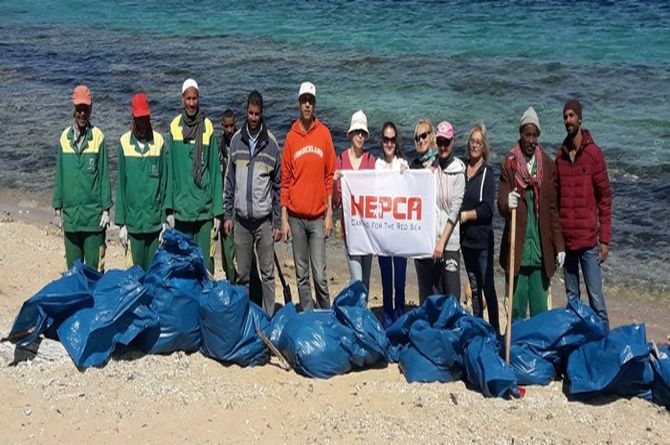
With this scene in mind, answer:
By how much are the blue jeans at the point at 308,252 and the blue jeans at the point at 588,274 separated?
1.91 metres

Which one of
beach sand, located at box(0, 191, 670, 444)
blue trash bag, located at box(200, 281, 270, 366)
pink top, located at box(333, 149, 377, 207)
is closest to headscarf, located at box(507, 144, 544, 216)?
pink top, located at box(333, 149, 377, 207)

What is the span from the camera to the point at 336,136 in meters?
15.1

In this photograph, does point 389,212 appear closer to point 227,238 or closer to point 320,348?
point 320,348

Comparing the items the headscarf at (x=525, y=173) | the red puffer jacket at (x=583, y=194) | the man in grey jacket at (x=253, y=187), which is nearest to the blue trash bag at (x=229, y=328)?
the man in grey jacket at (x=253, y=187)

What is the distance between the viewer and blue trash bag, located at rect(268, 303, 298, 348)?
682cm

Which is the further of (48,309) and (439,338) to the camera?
(48,309)

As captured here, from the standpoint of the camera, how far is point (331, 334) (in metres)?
6.56

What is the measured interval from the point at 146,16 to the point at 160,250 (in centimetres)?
2636

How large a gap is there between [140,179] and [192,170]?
0.42 meters

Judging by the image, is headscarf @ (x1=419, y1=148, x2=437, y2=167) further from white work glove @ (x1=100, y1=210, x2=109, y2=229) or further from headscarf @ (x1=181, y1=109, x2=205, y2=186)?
white work glove @ (x1=100, y1=210, x2=109, y2=229)

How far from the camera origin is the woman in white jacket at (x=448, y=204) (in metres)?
6.70

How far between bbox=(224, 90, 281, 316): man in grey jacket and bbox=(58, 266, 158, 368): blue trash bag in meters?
1.00

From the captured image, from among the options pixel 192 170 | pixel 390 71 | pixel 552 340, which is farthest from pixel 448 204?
pixel 390 71

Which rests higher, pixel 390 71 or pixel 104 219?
pixel 104 219
